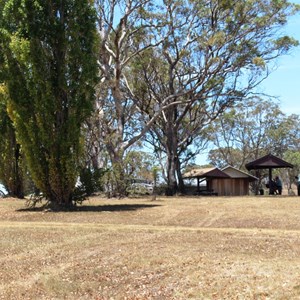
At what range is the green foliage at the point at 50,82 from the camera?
59.8ft

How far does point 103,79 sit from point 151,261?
79.8ft

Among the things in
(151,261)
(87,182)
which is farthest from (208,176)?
(151,261)

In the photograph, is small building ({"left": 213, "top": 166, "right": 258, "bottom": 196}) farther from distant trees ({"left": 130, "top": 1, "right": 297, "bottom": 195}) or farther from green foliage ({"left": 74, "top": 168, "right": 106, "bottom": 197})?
green foliage ({"left": 74, "top": 168, "right": 106, "bottom": 197})

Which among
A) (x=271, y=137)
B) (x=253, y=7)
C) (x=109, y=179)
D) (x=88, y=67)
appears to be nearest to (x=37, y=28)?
(x=88, y=67)

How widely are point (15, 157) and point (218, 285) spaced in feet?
68.6

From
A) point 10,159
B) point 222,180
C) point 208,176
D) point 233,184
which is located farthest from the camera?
point 233,184

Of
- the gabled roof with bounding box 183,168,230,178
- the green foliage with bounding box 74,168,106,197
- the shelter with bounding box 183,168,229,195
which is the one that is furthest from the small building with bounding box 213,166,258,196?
the green foliage with bounding box 74,168,106,197

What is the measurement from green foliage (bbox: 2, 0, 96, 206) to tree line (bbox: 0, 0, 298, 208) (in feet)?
0.12

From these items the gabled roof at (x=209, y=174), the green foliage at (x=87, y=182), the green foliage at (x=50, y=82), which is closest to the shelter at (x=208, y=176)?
the gabled roof at (x=209, y=174)

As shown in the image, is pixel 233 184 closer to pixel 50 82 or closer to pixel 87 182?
pixel 87 182

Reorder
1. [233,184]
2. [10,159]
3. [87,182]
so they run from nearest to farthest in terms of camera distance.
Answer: [87,182]
[10,159]
[233,184]

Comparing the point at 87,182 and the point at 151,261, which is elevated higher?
the point at 87,182

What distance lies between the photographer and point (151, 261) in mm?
8953

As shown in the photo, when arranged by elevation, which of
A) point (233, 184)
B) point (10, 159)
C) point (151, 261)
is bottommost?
point (151, 261)
